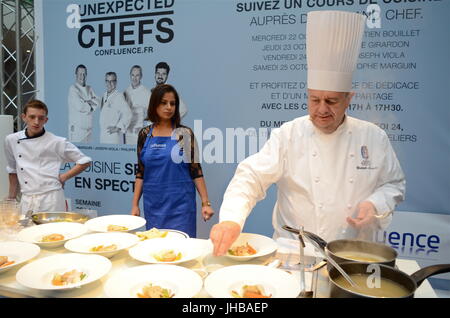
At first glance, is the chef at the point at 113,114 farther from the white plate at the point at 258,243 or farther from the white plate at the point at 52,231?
the white plate at the point at 258,243

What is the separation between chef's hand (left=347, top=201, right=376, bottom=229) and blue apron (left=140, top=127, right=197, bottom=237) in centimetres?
117

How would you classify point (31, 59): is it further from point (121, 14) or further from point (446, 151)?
point (446, 151)

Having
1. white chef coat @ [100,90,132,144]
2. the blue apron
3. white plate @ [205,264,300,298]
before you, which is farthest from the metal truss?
white plate @ [205,264,300,298]

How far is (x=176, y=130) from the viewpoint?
2.27 metres

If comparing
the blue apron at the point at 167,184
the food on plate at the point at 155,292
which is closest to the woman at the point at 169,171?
the blue apron at the point at 167,184

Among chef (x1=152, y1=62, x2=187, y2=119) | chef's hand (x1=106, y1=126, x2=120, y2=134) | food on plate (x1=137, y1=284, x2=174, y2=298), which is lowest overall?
food on plate (x1=137, y1=284, x2=174, y2=298)

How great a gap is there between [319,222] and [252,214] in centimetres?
77

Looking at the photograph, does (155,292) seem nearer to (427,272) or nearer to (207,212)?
(427,272)

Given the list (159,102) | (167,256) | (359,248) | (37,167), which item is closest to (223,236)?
(167,256)

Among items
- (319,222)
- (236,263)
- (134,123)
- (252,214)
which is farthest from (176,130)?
(236,263)

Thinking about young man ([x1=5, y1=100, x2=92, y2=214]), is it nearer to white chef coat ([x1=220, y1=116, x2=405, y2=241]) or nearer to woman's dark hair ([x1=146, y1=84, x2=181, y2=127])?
woman's dark hair ([x1=146, y1=84, x2=181, y2=127])

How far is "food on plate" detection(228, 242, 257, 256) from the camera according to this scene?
1.13m
